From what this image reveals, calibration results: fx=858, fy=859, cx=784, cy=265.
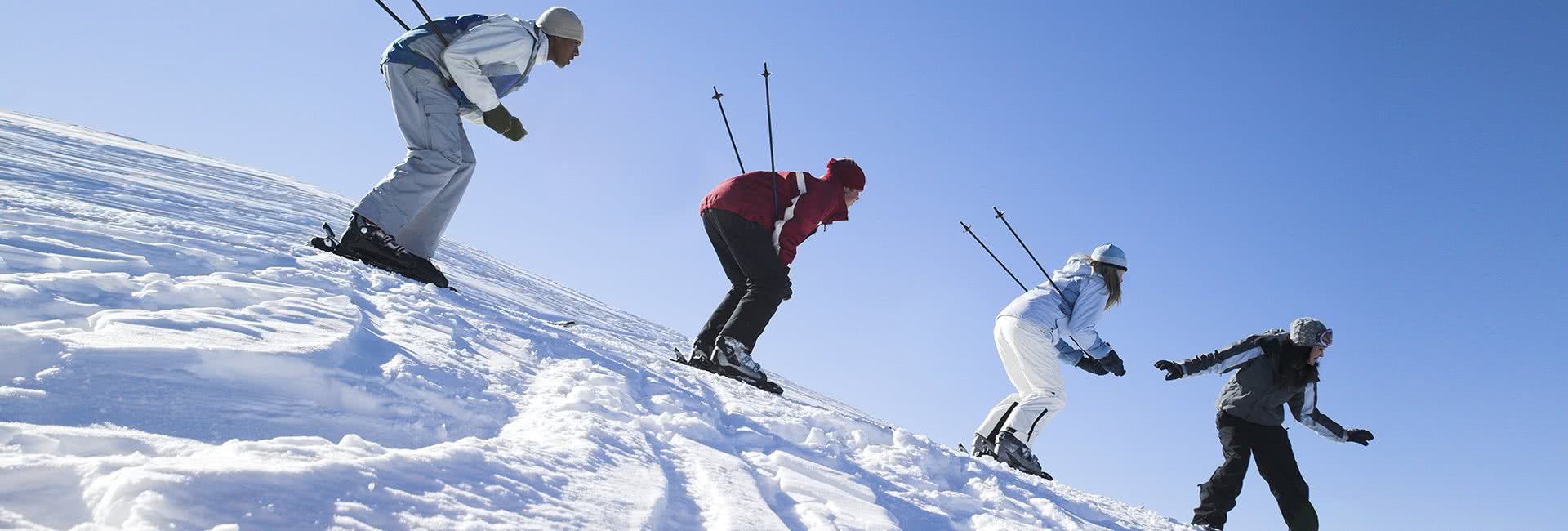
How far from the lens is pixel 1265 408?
504cm

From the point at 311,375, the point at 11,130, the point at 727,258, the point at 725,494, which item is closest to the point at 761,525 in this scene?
the point at 725,494

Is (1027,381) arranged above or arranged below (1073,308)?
below

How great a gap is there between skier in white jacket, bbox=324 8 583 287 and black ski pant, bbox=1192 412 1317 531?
453 cm

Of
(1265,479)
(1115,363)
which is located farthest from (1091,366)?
(1265,479)

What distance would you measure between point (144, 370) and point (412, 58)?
308 cm

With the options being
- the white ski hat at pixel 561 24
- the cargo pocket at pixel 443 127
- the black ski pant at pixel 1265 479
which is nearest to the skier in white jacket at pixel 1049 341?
the black ski pant at pixel 1265 479

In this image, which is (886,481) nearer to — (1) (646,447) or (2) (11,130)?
(1) (646,447)

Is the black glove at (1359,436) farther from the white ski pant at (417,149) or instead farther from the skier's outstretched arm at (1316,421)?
the white ski pant at (417,149)

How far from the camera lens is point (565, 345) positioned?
13.4 feet

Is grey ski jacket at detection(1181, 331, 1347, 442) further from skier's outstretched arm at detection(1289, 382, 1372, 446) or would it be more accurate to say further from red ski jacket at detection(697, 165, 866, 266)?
red ski jacket at detection(697, 165, 866, 266)

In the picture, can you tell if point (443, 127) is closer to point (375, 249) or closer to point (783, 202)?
point (375, 249)

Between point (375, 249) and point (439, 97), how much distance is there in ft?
3.04

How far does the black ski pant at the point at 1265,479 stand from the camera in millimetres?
4941

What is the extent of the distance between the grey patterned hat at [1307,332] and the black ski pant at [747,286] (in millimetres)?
2974
